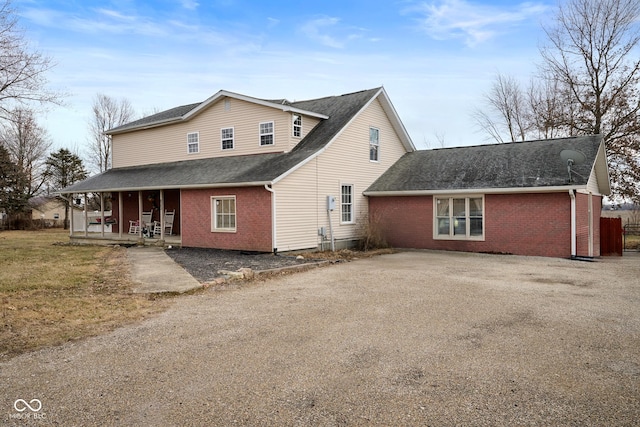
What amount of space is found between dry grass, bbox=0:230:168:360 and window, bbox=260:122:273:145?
787 centimetres

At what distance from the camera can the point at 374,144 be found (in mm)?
20000

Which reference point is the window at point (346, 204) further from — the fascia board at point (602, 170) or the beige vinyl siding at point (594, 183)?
the beige vinyl siding at point (594, 183)

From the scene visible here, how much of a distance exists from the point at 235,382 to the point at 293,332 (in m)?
1.77

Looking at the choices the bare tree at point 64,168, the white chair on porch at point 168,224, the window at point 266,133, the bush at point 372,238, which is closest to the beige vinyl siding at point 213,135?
the window at point 266,133

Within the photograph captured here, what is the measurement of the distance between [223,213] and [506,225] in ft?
33.5

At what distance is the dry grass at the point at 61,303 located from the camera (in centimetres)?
584

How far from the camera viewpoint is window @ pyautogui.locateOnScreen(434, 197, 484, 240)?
1653 centimetres

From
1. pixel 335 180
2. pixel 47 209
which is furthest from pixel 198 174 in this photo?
pixel 47 209

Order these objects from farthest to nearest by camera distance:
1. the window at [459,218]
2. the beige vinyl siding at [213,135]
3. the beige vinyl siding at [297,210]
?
the beige vinyl siding at [213,135]
the window at [459,218]
the beige vinyl siding at [297,210]

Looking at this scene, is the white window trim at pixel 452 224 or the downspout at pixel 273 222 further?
the white window trim at pixel 452 224

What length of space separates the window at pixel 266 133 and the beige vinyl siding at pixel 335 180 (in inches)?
104

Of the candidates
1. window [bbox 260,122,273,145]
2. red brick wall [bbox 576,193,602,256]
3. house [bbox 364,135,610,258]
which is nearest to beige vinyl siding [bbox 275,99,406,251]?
house [bbox 364,135,610,258]

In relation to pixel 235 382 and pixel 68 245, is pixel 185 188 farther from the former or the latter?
pixel 235 382

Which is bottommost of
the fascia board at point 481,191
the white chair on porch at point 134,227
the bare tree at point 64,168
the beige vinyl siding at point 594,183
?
the white chair on porch at point 134,227
